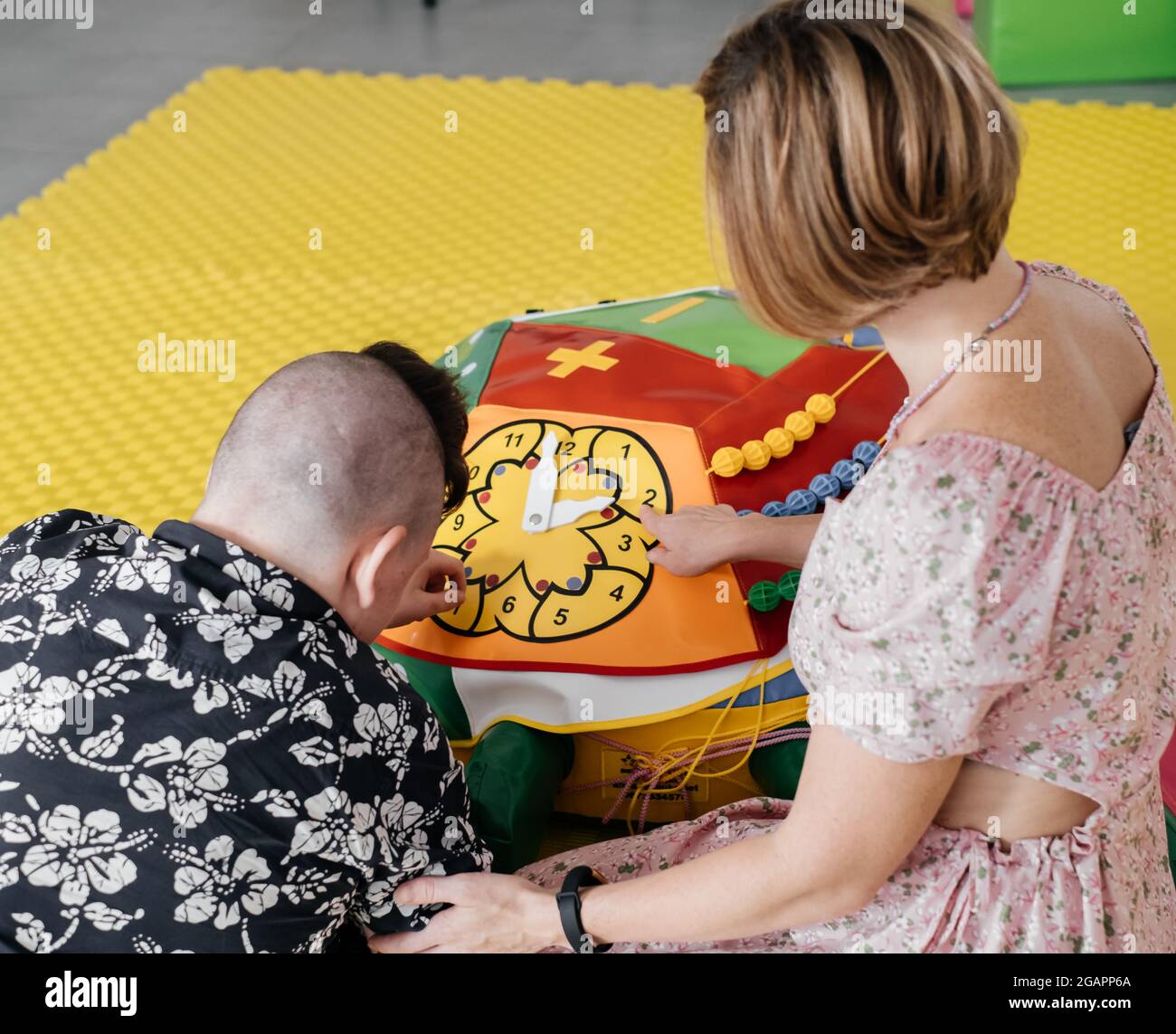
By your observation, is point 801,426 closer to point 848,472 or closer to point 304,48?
point 848,472

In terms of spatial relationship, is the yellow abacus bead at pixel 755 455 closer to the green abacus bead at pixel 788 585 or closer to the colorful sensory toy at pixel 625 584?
the colorful sensory toy at pixel 625 584

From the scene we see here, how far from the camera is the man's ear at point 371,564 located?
1085 mm

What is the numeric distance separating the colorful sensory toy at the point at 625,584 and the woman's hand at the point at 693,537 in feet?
0.08

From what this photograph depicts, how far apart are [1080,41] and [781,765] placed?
A: 2.44 m

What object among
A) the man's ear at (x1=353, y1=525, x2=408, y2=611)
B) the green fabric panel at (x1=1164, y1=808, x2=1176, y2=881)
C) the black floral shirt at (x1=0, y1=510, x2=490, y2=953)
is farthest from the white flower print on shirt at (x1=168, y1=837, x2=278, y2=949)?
the green fabric panel at (x1=1164, y1=808, x2=1176, y2=881)

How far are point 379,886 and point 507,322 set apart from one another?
942 mm

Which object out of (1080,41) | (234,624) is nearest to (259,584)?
(234,624)

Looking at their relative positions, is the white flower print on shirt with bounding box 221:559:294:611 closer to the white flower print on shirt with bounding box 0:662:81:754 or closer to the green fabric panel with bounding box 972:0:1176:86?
the white flower print on shirt with bounding box 0:662:81:754

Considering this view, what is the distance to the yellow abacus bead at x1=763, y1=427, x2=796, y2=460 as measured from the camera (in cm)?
153

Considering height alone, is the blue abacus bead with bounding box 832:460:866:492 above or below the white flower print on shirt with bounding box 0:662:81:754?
above

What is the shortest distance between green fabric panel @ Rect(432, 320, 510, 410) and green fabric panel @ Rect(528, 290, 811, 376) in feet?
0.22

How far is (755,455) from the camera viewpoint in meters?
1.51

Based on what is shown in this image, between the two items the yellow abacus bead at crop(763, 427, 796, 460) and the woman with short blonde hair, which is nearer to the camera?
the woman with short blonde hair

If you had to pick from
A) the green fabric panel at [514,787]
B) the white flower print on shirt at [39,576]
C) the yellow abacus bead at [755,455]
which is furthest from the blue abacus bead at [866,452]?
the white flower print on shirt at [39,576]
